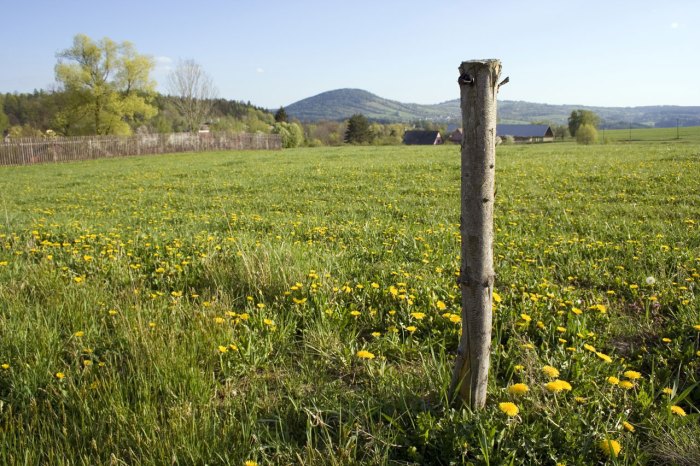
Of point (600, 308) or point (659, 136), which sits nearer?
point (600, 308)

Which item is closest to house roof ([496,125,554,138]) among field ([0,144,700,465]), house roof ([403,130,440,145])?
house roof ([403,130,440,145])

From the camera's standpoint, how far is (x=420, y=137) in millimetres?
93812

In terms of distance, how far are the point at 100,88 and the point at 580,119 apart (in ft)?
224

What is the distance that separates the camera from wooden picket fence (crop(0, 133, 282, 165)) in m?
29.0

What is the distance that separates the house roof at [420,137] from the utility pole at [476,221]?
9179 centimetres

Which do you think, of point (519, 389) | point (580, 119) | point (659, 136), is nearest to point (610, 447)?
point (519, 389)

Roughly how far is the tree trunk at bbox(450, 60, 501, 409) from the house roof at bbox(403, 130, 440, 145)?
301ft

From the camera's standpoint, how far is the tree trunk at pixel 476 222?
6.51 feet

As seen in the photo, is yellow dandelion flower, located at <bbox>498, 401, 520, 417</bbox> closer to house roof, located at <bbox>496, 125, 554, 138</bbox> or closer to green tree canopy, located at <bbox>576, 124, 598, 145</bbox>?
green tree canopy, located at <bbox>576, 124, 598, 145</bbox>

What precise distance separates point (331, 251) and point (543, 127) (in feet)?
347

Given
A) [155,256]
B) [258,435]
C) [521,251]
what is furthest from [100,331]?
[521,251]

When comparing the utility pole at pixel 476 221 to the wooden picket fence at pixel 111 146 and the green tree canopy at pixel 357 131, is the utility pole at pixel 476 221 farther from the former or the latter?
the green tree canopy at pixel 357 131

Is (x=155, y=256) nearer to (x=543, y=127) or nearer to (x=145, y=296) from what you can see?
(x=145, y=296)

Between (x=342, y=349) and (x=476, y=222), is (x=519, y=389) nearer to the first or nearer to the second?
(x=476, y=222)
